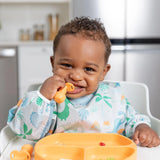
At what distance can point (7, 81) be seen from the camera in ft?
8.93

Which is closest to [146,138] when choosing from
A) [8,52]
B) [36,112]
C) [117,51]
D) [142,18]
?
[36,112]

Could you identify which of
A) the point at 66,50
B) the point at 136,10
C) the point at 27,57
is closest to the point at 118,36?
the point at 136,10

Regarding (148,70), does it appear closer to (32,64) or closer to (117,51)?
(117,51)

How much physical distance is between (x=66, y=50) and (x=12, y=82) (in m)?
1.93

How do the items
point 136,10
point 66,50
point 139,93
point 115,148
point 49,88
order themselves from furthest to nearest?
point 136,10 → point 139,93 → point 66,50 → point 49,88 → point 115,148

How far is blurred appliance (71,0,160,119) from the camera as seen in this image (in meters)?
2.55

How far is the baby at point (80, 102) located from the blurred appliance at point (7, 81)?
178 cm

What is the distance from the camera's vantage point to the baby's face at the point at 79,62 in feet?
2.85

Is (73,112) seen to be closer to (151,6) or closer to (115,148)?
(115,148)

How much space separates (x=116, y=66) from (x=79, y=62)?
1764 millimetres

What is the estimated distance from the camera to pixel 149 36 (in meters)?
2.60

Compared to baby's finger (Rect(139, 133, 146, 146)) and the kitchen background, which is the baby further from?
the kitchen background

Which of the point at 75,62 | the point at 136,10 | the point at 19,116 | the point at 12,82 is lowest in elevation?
the point at 12,82

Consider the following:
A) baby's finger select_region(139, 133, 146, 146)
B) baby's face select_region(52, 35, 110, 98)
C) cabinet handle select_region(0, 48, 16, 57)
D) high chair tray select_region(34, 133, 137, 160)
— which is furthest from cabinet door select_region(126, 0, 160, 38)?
high chair tray select_region(34, 133, 137, 160)
